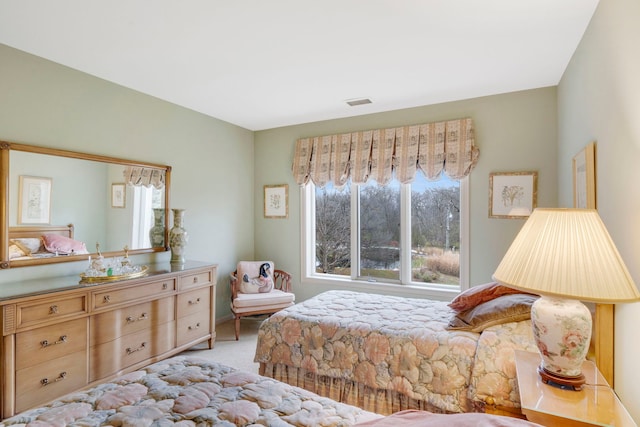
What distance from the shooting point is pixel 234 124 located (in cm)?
450

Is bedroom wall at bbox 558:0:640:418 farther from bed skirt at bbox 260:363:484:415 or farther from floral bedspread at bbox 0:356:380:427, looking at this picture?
floral bedspread at bbox 0:356:380:427

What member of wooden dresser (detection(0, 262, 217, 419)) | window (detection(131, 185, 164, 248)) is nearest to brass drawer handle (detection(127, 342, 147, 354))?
wooden dresser (detection(0, 262, 217, 419))

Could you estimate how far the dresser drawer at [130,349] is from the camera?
253 centimetres

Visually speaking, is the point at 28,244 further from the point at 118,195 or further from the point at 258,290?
the point at 258,290

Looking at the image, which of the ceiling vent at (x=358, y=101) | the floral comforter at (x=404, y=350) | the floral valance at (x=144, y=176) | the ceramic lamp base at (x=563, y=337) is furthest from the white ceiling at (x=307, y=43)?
the floral comforter at (x=404, y=350)

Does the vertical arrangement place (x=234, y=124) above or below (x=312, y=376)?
above

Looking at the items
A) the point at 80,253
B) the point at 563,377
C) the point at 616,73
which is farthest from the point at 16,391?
the point at 616,73

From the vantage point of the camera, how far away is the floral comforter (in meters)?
1.85

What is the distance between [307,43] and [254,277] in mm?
2766

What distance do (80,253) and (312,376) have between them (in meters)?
2.23

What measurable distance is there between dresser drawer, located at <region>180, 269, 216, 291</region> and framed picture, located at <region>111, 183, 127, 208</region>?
0.92m

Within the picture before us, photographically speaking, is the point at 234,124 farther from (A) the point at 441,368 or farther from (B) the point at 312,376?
(A) the point at 441,368

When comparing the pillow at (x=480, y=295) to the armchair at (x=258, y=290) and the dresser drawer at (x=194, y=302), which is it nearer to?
the armchair at (x=258, y=290)

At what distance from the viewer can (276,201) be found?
468 centimetres
